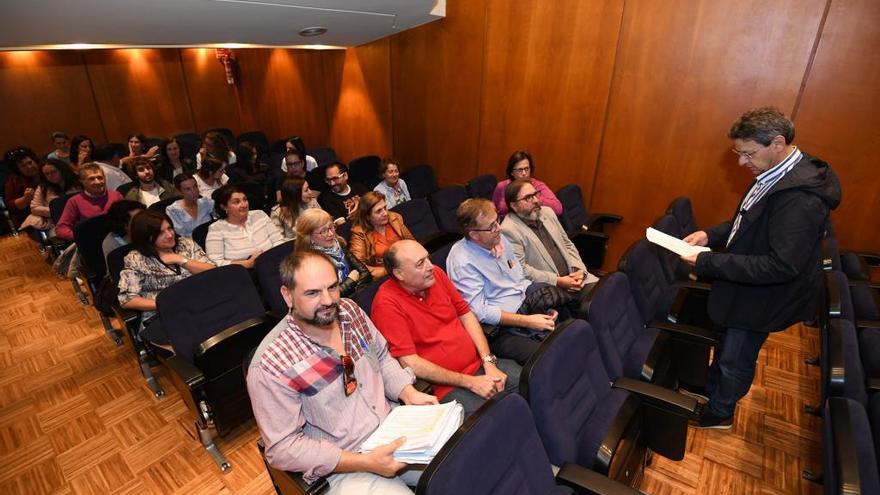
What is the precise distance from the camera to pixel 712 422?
2.45 meters

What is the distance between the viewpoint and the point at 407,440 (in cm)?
152

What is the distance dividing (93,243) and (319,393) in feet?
8.65

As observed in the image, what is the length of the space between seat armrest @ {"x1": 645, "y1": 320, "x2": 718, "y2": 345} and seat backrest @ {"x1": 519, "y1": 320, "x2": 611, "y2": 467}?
71 cm

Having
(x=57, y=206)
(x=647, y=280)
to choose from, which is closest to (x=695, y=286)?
(x=647, y=280)

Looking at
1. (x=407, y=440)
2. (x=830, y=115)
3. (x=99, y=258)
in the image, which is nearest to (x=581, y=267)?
(x=407, y=440)

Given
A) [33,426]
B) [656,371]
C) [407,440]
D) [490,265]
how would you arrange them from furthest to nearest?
[33,426], [490,265], [656,371], [407,440]

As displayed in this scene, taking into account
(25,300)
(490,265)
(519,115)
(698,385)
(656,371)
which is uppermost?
(519,115)

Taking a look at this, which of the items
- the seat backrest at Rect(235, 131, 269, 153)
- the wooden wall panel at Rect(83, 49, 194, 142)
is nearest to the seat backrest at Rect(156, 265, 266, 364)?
the seat backrest at Rect(235, 131, 269, 153)

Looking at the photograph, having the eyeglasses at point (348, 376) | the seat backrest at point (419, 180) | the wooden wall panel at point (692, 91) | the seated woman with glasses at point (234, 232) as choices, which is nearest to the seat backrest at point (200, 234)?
the seated woman with glasses at point (234, 232)

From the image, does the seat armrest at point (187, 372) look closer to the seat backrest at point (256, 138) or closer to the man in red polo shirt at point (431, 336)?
the man in red polo shirt at point (431, 336)

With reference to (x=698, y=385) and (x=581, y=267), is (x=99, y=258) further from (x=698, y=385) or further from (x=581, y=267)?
(x=698, y=385)

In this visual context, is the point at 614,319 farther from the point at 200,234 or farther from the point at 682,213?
the point at 200,234

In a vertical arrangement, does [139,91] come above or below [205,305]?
above

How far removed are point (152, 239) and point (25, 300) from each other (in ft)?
8.63
